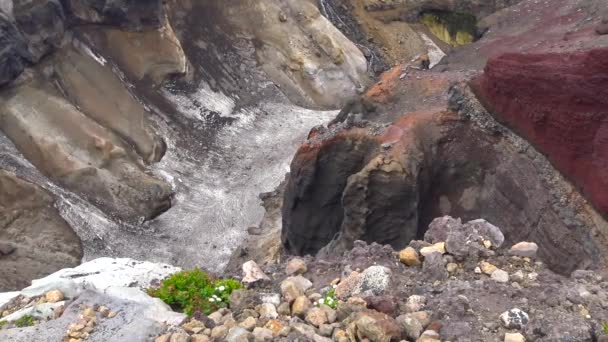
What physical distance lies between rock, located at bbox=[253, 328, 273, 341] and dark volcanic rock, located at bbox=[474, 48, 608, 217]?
886 cm

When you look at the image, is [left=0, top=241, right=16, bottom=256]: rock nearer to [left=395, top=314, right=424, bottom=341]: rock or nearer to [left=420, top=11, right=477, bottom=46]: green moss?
[left=395, top=314, right=424, bottom=341]: rock

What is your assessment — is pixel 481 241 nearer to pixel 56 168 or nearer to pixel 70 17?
pixel 56 168

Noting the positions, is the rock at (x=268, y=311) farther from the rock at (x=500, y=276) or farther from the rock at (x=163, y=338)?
the rock at (x=500, y=276)

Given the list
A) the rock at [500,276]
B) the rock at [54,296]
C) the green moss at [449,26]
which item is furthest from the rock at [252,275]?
the green moss at [449,26]

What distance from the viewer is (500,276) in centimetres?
739

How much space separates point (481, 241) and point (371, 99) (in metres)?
9.77

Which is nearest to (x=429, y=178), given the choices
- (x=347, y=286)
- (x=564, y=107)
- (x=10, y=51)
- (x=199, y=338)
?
(x=564, y=107)

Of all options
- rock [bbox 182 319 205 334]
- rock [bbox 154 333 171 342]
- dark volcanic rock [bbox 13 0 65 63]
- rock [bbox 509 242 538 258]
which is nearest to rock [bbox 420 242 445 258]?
rock [bbox 509 242 538 258]

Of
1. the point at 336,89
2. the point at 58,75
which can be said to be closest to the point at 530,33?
the point at 336,89

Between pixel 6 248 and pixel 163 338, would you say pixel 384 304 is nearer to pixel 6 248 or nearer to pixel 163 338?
pixel 163 338

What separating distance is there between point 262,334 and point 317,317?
63 cm

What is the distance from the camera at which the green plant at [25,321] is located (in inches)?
277

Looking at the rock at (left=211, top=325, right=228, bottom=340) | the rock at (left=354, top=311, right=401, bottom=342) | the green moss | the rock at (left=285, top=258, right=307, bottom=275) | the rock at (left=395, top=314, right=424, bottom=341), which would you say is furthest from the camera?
the green moss

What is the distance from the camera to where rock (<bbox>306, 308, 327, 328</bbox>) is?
625cm
